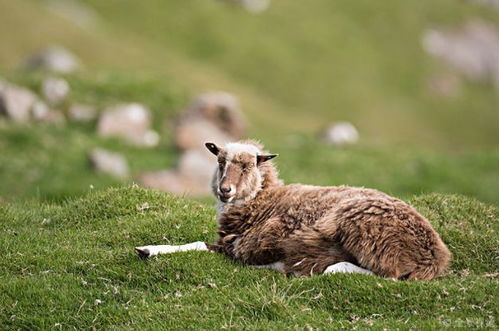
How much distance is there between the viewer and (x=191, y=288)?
10.2 meters

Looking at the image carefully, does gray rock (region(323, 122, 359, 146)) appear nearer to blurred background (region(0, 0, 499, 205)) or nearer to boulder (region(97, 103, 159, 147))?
blurred background (region(0, 0, 499, 205))

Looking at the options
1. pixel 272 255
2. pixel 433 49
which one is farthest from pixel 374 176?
pixel 433 49

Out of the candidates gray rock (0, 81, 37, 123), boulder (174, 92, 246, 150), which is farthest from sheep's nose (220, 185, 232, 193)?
gray rock (0, 81, 37, 123)

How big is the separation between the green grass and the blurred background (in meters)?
3.62

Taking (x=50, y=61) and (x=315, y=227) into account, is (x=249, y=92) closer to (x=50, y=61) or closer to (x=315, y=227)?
(x=50, y=61)

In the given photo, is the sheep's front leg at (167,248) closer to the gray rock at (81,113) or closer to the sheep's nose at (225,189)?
the sheep's nose at (225,189)


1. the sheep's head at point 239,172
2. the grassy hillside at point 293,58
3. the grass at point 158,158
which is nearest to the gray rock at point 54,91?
the grass at point 158,158

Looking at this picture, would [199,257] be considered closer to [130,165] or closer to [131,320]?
[131,320]

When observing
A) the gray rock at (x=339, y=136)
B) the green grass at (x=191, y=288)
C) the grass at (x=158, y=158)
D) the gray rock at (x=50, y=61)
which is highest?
the gray rock at (x=50, y=61)

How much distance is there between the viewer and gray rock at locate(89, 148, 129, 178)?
32.0 m

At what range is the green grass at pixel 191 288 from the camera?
363 inches

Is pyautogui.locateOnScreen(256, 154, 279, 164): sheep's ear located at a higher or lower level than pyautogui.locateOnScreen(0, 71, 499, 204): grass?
lower

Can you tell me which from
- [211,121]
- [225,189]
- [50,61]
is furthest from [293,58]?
[225,189]

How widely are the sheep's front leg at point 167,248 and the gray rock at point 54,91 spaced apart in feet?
89.2
